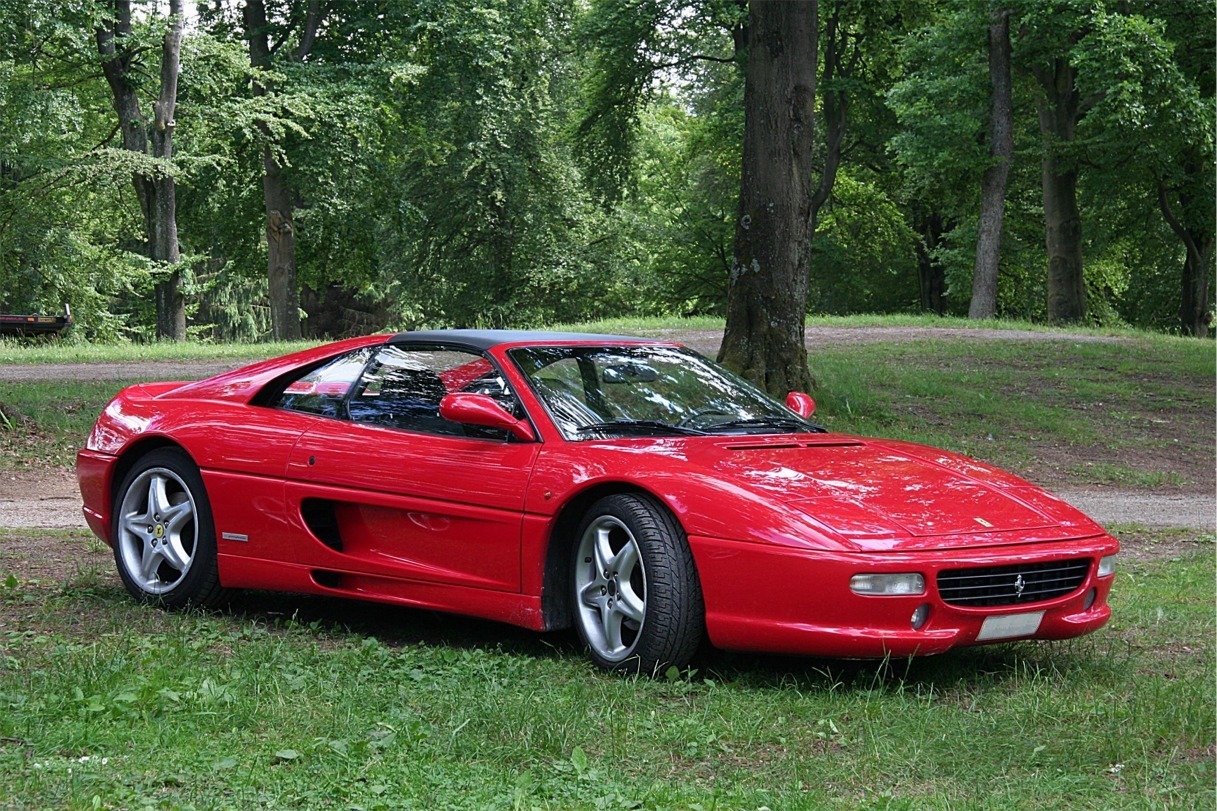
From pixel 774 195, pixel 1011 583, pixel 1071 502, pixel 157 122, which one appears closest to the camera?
pixel 1011 583

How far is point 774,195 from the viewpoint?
13500 millimetres

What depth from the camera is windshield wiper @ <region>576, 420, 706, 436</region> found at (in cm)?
566

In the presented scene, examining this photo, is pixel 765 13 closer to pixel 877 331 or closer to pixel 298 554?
pixel 298 554

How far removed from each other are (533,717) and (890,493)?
5.42ft

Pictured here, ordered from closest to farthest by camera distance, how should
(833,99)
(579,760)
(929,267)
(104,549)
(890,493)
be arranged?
(579,760)
(890,493)
(104,549)
(833,99)
(929,267)

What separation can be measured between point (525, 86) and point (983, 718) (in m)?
35.5

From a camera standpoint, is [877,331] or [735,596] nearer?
[735,596]

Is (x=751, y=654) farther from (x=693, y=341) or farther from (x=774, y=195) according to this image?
(x=693, y=341)

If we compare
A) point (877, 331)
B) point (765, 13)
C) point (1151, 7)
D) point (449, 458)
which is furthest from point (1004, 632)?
point (1151, 7)

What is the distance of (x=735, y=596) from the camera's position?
483 cm

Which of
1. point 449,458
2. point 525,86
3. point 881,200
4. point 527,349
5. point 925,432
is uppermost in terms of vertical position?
point 525,86

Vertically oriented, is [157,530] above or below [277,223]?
below

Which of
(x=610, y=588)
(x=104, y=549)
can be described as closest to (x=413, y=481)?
(x=610, y=588)

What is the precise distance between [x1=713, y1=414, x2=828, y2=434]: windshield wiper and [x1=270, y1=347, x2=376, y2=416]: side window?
5.46 feet
